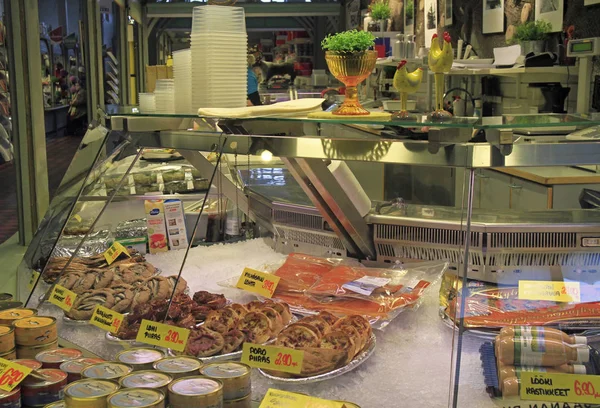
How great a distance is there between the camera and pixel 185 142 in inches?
85.0

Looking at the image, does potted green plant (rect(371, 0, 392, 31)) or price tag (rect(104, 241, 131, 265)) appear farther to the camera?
potted green plant (rect(371, 0, 392, 31))

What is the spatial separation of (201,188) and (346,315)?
126cm

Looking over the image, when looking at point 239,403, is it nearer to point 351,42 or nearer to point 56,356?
point 56,356

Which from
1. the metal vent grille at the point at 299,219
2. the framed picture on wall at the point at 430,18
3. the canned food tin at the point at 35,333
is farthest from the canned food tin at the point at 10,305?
the framed picture on wall at the point at 430,18

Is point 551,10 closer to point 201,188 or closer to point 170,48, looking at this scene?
point 201,188

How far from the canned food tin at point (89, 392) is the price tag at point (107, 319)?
530 millimetres

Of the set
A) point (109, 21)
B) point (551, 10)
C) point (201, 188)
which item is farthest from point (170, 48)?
point (201, 188)

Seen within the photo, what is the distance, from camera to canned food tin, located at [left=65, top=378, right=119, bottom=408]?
1512 millimetres

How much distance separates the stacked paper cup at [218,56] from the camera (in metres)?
2.13

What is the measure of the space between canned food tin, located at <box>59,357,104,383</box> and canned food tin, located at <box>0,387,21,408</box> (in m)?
0.13

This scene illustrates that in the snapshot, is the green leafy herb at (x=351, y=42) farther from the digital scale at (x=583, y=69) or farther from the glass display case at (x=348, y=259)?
the digital scale at (x=583, y=69)

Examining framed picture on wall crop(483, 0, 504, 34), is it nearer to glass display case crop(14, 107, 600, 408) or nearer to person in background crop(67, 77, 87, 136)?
glass display case crop(14, 107, 600, 408)

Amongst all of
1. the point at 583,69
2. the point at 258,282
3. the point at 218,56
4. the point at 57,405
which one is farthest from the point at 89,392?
the point at 583,69

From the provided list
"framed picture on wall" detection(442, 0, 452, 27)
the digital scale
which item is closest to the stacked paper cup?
the digital scale
